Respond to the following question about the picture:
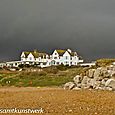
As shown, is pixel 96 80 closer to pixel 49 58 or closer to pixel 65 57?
pixel 65 57

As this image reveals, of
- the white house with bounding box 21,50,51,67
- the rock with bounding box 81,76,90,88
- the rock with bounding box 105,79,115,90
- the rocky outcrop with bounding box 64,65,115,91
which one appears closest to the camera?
the rock with bounding box 105,79,115,90

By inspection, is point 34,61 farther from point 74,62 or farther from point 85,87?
point 85,87

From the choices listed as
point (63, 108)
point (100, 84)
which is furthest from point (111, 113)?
point (100, 84)

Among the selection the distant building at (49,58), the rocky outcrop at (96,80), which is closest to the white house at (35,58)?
the distant building at (49,58)

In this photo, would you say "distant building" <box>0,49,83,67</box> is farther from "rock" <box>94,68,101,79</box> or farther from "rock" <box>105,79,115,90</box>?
"rock" <box>105,79,115,90</box>

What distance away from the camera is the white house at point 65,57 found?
5630 inches

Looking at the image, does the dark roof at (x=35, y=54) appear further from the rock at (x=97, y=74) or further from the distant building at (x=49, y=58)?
the rock at (x=97, y=74)

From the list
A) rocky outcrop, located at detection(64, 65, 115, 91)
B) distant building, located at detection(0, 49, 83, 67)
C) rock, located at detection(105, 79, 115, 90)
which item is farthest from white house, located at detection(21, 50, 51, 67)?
rock, located at detection(105, 79, 115, 90)

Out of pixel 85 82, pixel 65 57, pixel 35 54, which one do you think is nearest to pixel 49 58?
pixel 35 54

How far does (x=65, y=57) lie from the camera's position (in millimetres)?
143250

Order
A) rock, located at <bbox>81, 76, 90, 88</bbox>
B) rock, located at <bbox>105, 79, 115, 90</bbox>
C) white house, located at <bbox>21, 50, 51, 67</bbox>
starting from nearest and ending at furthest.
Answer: rock, located at <bbox>105, 79, 115, 90</bbox>, rock, located at <bbox>81, 76, 90, 88</bbox>, white house, located at <bbox>21, 50, 51, 67</bbox>

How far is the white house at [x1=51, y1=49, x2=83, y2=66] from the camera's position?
469 feet

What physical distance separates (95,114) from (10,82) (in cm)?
4597

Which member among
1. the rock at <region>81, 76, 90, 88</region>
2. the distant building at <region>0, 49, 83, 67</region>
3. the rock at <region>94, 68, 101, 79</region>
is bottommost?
the rock at <region>81, 76, 90, 88</region>
